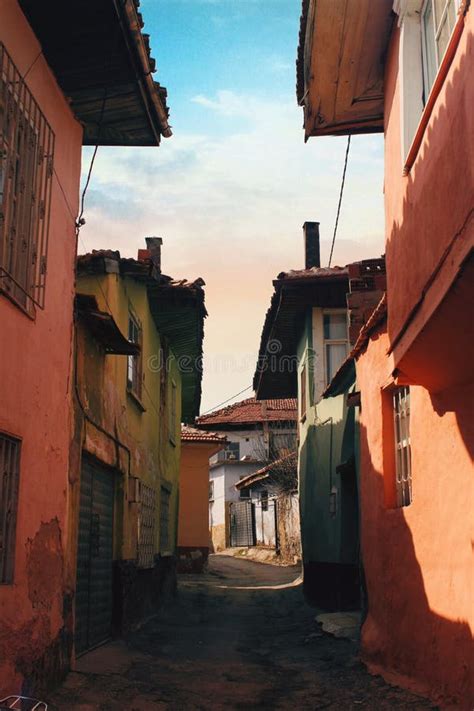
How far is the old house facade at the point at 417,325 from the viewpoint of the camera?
6020 mm

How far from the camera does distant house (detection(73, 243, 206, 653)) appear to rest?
9.82 metres

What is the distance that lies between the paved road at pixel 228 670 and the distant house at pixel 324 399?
3.59ft

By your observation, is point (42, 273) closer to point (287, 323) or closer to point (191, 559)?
point (287, 323)

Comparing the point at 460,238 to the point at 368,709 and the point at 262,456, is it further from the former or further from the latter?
the point at 262,456

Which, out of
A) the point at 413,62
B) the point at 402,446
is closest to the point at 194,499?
the point at 402,446

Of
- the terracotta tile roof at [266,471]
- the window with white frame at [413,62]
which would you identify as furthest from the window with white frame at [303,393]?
the terracotta tile roof at [266,471]

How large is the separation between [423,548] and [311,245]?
15.0m

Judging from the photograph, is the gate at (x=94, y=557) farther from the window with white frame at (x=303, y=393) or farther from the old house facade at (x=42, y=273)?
the window with white frame at (x=303, y=393)

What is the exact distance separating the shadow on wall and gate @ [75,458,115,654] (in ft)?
10.8

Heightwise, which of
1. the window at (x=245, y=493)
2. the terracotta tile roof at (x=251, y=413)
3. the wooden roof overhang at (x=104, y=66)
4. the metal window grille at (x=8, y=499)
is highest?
the terracotta tile roof at (x=251, y=413)

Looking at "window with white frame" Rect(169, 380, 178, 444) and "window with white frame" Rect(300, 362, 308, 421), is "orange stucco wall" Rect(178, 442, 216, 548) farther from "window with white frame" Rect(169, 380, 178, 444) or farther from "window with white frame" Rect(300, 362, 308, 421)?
"window with white frame" Rect(300, 362, 308, 421)

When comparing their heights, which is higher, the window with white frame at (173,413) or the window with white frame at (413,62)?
the window with white frame at (413,62)

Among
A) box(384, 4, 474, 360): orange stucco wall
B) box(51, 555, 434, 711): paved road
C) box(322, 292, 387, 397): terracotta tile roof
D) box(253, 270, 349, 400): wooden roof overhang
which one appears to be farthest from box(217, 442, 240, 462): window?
box(384, 4, 474, 360): orange stucco wall

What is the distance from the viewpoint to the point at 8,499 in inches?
266
